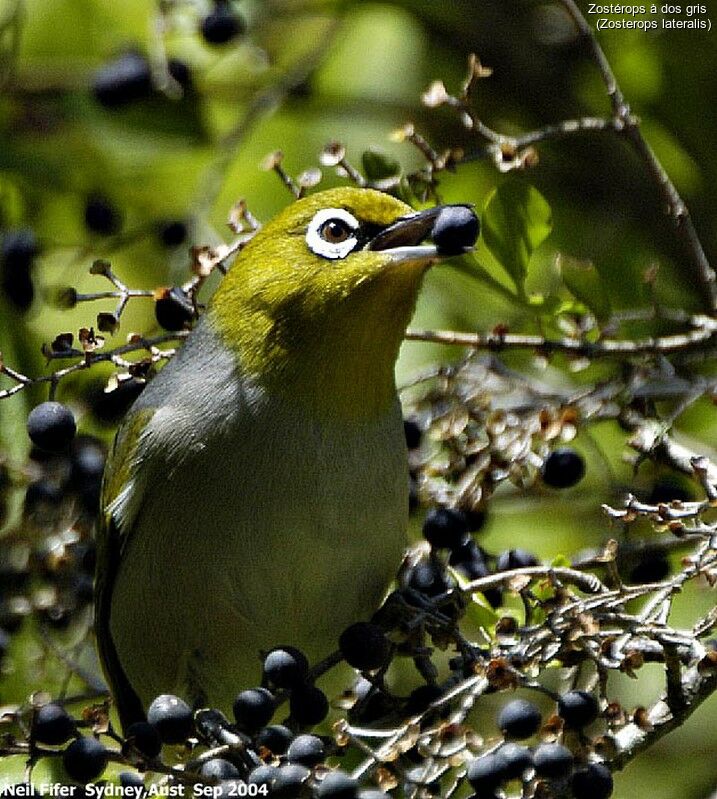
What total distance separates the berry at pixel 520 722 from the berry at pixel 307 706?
1.60 ft

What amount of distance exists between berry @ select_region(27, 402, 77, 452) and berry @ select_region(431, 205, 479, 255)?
1.12 metres

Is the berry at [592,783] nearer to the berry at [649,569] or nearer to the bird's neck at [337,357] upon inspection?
the berry at [649,569]

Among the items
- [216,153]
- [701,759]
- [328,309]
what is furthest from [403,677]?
[216,153]

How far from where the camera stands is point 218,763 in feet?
10.9

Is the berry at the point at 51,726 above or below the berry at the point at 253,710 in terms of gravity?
below

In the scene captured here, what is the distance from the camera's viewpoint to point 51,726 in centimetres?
353

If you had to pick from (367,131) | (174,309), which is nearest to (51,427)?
(174,309)

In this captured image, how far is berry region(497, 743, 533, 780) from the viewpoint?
10.3ft

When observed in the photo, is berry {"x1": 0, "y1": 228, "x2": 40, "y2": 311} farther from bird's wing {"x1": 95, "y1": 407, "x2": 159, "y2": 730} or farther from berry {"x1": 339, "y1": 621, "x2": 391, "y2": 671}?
berry {"x1": 339, "y1": 621, "x2": 391, "y2": 671}

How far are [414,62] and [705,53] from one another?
1238 millimetres

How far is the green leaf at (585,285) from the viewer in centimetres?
428

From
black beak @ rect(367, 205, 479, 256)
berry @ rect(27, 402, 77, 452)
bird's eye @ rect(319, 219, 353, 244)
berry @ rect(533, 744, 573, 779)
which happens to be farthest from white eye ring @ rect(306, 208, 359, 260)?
berry @ rect(533, 744, 573, 779)

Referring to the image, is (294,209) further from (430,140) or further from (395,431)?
(430,140)

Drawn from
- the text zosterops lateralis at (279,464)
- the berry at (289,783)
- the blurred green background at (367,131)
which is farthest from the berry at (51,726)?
the blurred green background at (367,131)
